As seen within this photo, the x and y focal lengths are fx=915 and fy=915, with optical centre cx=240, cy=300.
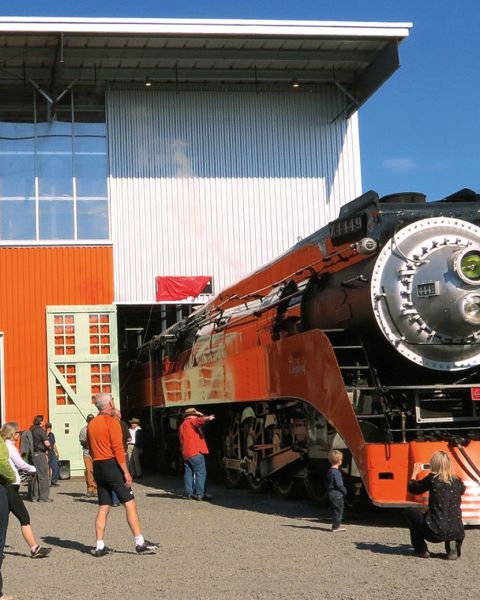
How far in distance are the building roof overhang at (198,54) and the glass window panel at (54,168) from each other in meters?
1.44

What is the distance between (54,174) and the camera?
2370 centimetres

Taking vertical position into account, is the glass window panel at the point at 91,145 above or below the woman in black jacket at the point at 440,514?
above

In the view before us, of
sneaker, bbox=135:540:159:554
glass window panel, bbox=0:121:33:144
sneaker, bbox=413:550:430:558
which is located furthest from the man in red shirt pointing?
glass window panel, bbox=0:121:33:144

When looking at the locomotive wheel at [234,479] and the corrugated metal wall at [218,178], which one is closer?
the locomotive wheel at [234,479]

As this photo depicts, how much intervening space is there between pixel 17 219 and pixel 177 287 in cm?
443

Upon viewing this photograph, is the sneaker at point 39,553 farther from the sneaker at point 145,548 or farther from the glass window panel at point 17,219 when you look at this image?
the glass window panel at point 17,219

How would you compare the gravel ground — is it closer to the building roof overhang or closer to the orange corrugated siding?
the orange corrugated siding

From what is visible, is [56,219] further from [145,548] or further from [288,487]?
[145,548]

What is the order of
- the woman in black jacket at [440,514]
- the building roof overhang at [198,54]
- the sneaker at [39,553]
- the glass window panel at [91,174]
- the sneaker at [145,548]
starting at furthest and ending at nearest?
the glass window panel at [91,174], the building roof overhang at [198,54], the sneaker at [39,553], the sneaker at [145,548], the woman in black jacket at [440,514]

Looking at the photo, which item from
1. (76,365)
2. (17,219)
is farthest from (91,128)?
(76,365)

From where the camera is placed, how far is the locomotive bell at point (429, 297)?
9914 mm

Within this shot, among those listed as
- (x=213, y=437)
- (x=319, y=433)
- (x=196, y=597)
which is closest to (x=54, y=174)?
(x=213, y=437)

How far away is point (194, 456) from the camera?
48.6ft

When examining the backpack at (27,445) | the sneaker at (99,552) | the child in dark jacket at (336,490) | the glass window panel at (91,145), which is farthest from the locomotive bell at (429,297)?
the glass window panel at (91,145)
